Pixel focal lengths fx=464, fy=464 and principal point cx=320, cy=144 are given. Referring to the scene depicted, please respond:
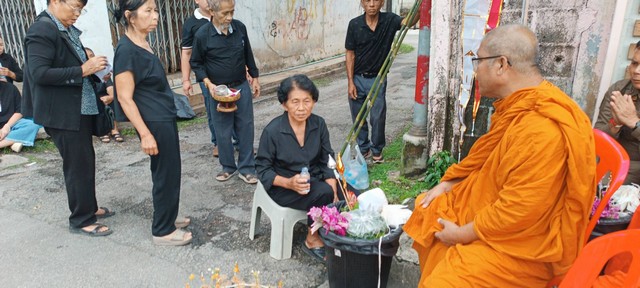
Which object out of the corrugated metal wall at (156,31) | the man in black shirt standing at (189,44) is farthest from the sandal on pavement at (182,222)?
the corrugated metal wall at (156,31)

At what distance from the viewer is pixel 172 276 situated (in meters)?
3.11

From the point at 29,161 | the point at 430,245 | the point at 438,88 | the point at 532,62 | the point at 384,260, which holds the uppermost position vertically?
the point at 532,62

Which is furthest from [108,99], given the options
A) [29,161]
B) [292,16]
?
[292,16]

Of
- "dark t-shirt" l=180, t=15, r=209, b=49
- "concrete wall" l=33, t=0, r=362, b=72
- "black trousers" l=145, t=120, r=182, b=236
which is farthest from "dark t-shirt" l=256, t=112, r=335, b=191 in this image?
"concrete wall" l=33, t=0, r=362, b=72

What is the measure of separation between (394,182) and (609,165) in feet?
7.55

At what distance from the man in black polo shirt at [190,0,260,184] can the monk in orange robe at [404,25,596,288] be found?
284cm

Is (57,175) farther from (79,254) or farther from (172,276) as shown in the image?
(172,276)

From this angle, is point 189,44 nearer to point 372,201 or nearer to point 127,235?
point 127,235

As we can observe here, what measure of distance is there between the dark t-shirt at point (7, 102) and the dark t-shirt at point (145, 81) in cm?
330

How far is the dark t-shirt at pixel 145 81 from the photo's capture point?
9.85 ft

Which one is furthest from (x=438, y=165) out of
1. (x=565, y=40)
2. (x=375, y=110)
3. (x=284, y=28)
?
(x=284, y=28)

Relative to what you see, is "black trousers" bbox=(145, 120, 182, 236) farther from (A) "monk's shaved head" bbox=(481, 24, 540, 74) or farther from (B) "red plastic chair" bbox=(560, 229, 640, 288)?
(B) "red plastic chair" bbox=(560, 229, 640, 288)

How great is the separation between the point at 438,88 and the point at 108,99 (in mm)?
3922

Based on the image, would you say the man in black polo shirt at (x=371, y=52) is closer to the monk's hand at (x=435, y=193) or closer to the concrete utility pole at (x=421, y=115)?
the concrete utility pole at (x=421, y=115)
